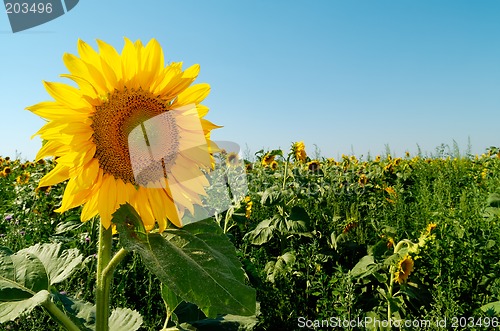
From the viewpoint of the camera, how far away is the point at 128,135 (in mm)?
859

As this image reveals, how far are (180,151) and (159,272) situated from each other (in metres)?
0.34

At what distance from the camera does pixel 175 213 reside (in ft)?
2.88

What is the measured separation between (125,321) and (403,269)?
1.84 metres

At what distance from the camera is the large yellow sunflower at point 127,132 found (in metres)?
0.82

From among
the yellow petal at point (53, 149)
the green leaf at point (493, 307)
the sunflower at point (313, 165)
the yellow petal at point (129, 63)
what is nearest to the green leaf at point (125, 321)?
the yellow petal at point (53, 149)

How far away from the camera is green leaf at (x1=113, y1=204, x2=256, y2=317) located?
646 mm

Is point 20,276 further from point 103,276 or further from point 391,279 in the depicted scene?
point 391,279

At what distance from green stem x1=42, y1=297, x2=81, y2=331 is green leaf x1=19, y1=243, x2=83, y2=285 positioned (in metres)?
0.12

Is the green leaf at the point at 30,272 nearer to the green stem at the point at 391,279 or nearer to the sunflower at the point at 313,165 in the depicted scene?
the green stem at the point at 391,279

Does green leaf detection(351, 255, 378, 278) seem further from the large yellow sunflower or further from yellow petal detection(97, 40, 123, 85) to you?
yellow petal detection(97, 40, 123, 85)

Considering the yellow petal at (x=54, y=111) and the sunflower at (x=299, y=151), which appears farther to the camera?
the sunflower at (x=299, y=151)

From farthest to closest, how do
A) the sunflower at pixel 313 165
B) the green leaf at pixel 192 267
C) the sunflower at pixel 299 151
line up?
the sunflower at pixel 313 165 → the sunflower at pixel 299 151 → the green leaf at pixel 192 267

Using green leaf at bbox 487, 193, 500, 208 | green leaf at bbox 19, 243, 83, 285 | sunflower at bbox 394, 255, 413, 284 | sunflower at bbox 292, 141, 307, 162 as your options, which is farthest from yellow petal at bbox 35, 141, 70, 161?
sunflower at bbox 292, 141, 307, 162

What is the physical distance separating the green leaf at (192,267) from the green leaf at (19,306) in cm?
20
